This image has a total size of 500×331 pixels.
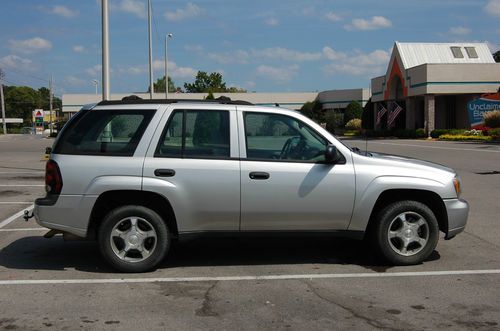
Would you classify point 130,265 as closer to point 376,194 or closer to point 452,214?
point 376,194

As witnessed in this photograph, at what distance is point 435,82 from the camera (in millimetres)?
42219

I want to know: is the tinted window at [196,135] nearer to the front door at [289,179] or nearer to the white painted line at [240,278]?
the front door at [289,179]

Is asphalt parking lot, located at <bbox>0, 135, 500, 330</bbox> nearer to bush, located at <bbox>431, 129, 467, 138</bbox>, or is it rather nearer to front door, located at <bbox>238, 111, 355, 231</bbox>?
front door, located at <bbox>238, 111, 355, 231</bbox>

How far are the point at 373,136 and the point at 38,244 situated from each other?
148 feet

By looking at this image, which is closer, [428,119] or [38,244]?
[38,244]

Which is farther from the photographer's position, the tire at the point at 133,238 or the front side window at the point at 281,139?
the front side window at the point at 281,139

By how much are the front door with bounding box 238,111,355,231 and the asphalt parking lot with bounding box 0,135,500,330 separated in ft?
1.92

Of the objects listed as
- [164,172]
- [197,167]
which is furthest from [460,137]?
[164,172]

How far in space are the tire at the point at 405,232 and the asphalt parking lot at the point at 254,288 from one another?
0.16 m

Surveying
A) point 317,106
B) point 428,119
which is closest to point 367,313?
point 428,119

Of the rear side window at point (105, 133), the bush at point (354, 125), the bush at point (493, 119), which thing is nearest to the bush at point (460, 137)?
the bush at point (493, 119)

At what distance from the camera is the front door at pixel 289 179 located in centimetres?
598

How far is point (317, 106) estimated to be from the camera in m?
77.8

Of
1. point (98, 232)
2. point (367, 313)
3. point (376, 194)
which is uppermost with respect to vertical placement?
point (376, 194)
